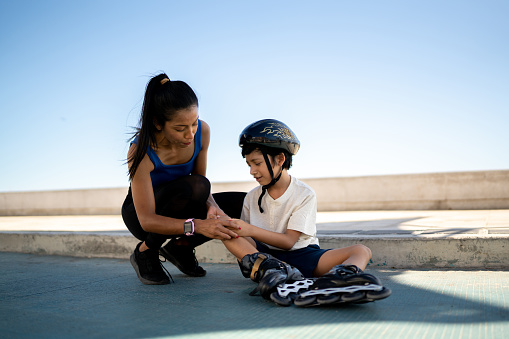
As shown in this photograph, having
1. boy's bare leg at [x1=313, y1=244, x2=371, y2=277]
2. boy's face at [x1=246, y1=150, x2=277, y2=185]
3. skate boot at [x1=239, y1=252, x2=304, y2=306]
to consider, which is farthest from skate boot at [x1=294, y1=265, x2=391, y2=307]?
boy's face at [x1=246, y1=150, x2=277, y2=185]

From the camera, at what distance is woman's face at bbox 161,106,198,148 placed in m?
2.59

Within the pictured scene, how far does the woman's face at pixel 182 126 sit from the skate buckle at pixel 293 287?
3.42 ft

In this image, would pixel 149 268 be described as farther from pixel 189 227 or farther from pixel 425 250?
pixel 425 250

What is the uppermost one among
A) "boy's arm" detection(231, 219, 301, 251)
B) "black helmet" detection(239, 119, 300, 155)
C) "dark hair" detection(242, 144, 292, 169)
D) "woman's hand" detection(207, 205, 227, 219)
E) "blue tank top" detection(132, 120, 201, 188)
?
"black helmet" detection(239, 119, 300, 155)

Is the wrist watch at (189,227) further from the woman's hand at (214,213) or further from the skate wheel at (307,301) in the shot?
the skate wheel at (307,301)

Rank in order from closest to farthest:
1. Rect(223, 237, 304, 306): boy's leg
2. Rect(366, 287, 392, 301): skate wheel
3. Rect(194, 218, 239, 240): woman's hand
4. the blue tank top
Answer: Rect(366, 287, 392, 301): skate wheel
Rect(223, 237, 304, 306): boy's leg
Rect(194, 218, 239, 240): woman's hand
the blue tank top

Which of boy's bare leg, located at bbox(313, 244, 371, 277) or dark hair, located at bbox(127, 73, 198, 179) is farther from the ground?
dark hair, located at bbox(127, 73, 198, 179)

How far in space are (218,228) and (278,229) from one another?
0.38 m

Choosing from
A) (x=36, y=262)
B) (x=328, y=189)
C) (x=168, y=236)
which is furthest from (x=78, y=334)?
(x=328, y=189)

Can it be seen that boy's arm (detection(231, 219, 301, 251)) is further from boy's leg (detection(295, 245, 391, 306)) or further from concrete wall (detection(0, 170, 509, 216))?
concrete wall (detection(0, 170, 509, 216))

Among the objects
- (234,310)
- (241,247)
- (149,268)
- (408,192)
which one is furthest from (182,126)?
(408,192)

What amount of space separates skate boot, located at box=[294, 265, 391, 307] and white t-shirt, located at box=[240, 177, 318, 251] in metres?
0.59

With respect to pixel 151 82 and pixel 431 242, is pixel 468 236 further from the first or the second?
pixel 151 82

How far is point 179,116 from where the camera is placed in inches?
102
